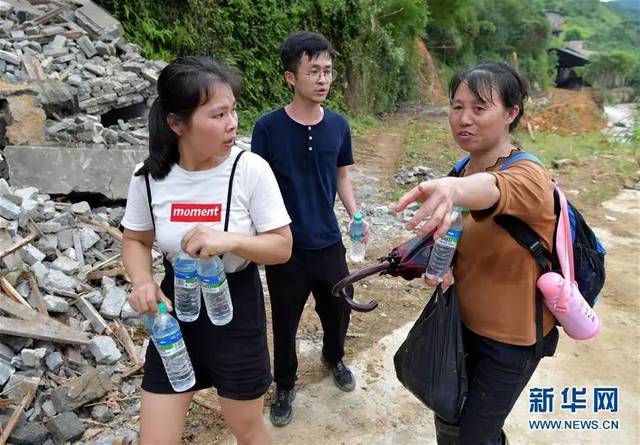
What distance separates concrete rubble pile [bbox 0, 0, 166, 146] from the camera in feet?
19.2

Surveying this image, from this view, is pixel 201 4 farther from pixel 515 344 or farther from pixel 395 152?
pixel 515 344

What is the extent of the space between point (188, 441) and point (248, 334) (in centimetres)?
144

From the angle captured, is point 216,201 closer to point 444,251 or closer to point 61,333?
point 444,251

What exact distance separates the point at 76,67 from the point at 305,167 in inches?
222

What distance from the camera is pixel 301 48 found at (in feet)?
8.69

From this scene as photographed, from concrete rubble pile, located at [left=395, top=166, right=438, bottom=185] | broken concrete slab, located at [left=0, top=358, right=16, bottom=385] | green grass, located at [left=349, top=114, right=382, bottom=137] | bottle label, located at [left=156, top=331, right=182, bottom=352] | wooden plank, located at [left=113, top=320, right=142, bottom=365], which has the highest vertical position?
bottle label, located at [left=156, top=331, right=182, bottom=352]

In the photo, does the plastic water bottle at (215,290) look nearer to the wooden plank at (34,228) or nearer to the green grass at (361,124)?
the wooden plank at (34,228)

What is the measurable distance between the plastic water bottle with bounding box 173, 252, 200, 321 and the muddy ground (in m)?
1.46

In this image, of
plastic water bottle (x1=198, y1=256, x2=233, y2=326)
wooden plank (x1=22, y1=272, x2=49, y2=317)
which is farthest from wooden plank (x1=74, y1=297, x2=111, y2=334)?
Result: plastic water bottle (x1=198, y1=256, x2=233, y2=326)

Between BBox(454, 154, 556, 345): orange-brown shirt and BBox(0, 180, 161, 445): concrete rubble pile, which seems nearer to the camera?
BBox(454, 154, 556, 345): orange-brown shirt

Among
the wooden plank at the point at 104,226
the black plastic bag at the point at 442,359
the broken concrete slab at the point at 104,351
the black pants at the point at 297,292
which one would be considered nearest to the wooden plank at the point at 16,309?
the broken concrete slab at the point at 104,351

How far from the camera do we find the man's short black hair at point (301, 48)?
8.68 ft

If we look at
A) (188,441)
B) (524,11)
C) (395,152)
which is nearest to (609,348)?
(188,441)

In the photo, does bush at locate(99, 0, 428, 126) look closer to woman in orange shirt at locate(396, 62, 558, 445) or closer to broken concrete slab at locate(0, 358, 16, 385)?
broken concrete slab at locate(0, 358, 16, 385)
